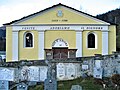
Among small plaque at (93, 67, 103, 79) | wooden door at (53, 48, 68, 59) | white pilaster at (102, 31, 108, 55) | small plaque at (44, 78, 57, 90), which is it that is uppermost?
white pilaster at (102, 31, 108, 55)

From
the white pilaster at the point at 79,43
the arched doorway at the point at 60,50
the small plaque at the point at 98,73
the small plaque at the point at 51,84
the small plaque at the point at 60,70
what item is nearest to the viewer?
the small plaque at the point at 51,84

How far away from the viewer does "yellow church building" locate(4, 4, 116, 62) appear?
97.3 ft

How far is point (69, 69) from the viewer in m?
19.3

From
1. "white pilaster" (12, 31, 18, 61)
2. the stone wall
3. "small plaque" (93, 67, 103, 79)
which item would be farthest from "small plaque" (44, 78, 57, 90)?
"white pilaster" (12, 31, 18, 61)

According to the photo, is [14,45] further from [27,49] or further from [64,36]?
[64,36]

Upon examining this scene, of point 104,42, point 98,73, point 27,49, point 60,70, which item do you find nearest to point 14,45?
point 27,49

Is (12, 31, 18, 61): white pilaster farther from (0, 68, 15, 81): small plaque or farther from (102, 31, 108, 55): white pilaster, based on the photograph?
(0, 68, 15, 81): small plaque

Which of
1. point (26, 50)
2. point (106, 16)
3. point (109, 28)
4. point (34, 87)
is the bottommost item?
point (34, 87)

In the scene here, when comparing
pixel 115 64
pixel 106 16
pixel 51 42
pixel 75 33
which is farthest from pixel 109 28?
pixel 106 16

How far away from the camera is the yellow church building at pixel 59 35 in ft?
97.3

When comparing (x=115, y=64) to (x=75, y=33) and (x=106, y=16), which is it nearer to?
(x=75, y=33)

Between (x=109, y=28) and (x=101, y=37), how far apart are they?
1.00 metres

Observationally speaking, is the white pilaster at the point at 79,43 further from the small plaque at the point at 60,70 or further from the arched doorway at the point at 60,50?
the small plaque at the point at 60,70

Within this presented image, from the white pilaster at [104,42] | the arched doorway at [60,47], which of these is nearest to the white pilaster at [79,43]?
the arched doorway at [60,47]
